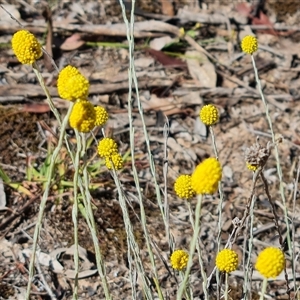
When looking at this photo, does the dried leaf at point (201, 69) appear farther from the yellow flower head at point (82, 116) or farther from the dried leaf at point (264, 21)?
the yellow flower head at point (82, 116)

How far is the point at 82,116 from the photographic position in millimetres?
1351

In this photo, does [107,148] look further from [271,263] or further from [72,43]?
[72,43]

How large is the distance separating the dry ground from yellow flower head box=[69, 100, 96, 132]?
129 cm

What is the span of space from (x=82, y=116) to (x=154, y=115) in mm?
2074

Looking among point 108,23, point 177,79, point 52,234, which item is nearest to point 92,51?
point 108,23

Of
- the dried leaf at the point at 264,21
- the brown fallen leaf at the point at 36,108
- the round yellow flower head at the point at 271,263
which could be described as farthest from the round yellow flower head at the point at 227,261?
the dried leaf at the point at 264,21

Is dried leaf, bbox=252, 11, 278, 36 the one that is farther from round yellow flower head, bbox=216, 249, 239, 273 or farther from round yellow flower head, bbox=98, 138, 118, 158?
round yellow flower head, bbox=216, 249, 239, 273

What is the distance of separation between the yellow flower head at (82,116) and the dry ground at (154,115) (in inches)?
50.6

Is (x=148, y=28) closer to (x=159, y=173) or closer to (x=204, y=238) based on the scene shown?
(x=159, y=173)

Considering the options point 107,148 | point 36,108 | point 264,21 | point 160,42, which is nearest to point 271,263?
point 107,148

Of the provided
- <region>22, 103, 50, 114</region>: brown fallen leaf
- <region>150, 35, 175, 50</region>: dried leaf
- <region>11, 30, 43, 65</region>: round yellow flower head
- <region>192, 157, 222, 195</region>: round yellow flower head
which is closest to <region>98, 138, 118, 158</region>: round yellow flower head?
<region>11, 30, 43, 65</region>: round yellow flower head

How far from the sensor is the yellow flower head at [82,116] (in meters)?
1.35

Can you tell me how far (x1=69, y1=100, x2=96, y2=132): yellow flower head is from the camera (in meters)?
1.35

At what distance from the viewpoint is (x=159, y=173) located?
311cm
